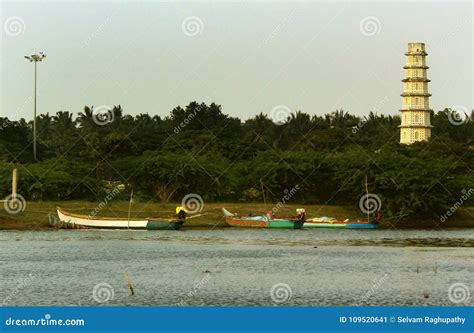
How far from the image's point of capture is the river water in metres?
45.7

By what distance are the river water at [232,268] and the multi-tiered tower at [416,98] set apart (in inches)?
2599

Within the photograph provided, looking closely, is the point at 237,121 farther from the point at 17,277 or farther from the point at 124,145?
the point at 17,277

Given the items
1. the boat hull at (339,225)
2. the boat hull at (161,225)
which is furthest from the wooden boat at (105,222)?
the boat hull at (339,225)

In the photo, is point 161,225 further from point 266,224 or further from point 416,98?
point 416,98

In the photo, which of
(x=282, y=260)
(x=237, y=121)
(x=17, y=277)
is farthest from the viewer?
(x=237, y=121)

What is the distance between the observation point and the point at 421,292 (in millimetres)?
47750

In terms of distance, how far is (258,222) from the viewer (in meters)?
94.2

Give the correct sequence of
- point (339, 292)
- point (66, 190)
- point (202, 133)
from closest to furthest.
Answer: point (339, 292), point (66, 190), point (202, 133)

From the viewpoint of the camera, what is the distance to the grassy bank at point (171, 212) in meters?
89.6

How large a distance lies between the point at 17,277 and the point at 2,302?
908 cm

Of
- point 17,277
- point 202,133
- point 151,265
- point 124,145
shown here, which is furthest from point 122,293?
point 202,133

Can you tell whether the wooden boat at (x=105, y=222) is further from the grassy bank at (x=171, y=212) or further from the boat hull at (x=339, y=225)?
the boat hull at (x=339, y=225)

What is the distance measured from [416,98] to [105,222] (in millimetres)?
75576

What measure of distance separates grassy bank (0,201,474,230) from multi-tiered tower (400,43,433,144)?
47.1 meters
